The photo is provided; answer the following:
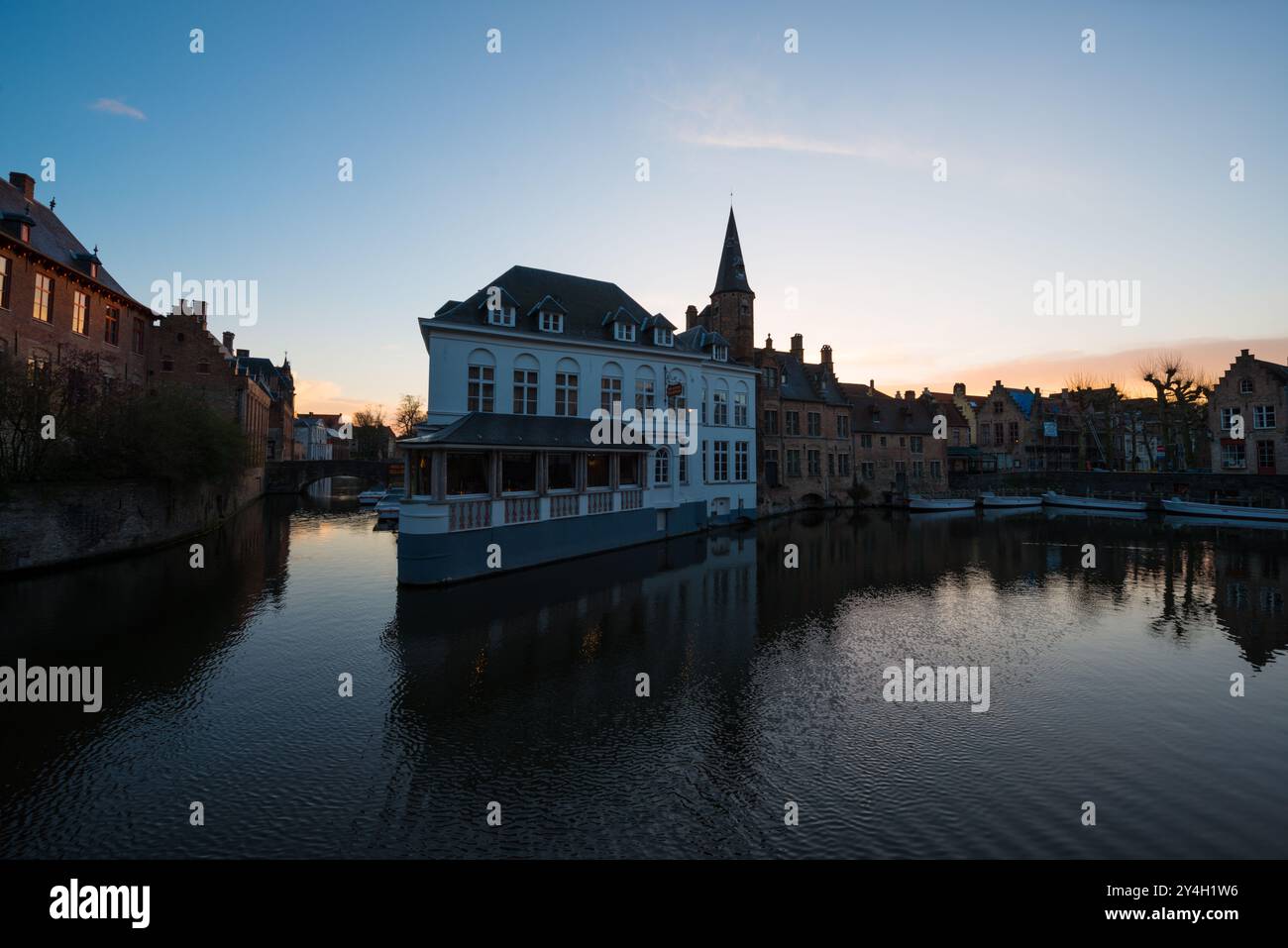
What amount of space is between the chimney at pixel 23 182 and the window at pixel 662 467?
3679 cm

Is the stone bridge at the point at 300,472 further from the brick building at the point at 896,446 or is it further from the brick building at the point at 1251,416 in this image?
the brick building at the point at 1251,416

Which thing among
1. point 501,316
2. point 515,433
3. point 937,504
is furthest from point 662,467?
point 937,504

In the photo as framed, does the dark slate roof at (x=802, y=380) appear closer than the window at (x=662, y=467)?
No

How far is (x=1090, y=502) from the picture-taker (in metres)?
48.8

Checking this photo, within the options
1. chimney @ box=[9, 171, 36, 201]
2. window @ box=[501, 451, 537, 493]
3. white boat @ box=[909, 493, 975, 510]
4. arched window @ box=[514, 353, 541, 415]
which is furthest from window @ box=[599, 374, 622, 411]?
chimney @ box=[9, 171, 36, 201]

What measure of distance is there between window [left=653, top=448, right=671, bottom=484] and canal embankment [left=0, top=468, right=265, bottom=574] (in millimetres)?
21873

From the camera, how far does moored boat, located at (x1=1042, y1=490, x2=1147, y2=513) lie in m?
45.4

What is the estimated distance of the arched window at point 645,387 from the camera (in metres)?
29.6

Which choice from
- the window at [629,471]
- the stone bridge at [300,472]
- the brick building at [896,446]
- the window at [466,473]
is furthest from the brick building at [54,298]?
the brick building at [896,446]

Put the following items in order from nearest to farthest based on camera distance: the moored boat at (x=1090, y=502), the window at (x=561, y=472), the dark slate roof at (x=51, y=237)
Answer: the window at (x=561, y=472)
the dark slate roof at (x=51, y=237)
the moored boat at (x=1090, y=502)
